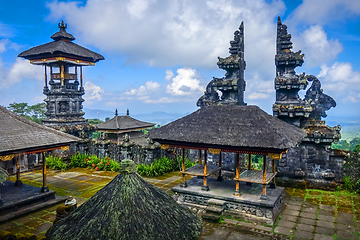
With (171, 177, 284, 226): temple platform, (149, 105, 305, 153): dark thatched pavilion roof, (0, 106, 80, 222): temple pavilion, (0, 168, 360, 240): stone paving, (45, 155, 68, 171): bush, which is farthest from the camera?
(45, 155, 68, 171): bush

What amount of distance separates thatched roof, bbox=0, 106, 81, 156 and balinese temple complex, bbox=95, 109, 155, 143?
782 cm

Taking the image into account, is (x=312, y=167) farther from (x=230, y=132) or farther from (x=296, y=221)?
(x=230, y=132)

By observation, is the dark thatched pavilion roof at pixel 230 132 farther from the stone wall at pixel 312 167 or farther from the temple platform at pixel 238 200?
the stone wall at pixel 312 167

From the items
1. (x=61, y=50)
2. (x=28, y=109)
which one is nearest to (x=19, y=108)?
(x=28, y=109)

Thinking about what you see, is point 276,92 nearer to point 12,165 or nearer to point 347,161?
point 347,161

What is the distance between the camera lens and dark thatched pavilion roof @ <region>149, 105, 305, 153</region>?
9.02m

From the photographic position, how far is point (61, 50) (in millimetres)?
19250

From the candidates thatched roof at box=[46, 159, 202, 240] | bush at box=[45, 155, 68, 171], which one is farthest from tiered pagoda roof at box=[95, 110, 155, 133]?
thatched roof at box=[46, 159, 202, 240]

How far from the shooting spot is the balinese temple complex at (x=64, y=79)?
20.1 meters

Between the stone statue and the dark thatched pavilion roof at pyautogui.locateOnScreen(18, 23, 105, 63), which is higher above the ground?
the dark thatched pavilion roof at pyautogui.locateOnScreen(18, 23, 105, 63)

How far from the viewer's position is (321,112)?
13.5m

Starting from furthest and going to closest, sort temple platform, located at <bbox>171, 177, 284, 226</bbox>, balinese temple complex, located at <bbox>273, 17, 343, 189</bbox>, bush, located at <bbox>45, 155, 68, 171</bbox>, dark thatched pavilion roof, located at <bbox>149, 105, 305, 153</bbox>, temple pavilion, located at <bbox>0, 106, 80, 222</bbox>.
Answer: bush, located at <bbox>45, 155, 68, 171</bbox> → balinese temple complex, located at <bbox>273, 17, 343, 189</bbox> → temple pavilion, located at <bbox>0, 106, 80, 222</bbox> → temple platform, located at <bbox>171, 177, 284, 226</bbox> → dark thatched pavilion roof, located at <bbox>149, 105, 305, 153</bbox>

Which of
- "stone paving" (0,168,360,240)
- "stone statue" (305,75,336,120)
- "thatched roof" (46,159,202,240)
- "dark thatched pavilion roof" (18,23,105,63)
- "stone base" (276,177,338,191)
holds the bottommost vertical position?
"stone paving" (0,168,360,240)

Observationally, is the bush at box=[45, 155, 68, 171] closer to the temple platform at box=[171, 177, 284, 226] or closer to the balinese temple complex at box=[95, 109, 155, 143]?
the balinese temple complex at box=[95, 109, 155, 143]
